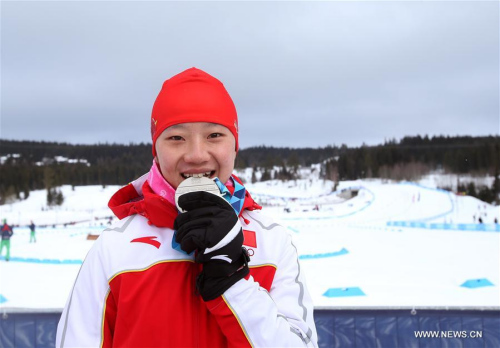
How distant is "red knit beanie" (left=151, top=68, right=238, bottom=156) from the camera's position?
1.45m

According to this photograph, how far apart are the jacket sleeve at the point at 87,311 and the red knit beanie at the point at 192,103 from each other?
1.75ft

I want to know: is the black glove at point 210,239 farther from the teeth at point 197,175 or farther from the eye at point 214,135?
the eye at point 214,135

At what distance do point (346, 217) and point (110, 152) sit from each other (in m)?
114

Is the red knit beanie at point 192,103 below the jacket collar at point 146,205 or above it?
above

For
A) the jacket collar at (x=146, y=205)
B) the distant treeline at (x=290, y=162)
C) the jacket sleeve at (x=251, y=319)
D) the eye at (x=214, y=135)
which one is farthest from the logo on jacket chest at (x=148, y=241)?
the distant treeline at (x=290, y=162)

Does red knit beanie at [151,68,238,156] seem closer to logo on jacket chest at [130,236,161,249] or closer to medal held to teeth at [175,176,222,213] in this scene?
medal held to teeth at [175,176,222,213]

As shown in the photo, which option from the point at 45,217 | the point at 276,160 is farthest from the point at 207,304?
the point at 276,160

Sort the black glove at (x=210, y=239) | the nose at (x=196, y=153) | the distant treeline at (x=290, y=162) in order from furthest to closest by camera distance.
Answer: the distant treeline at (x=290, y=162), the nose at (x=196, y=153), the black glove at (x=210, y=239)

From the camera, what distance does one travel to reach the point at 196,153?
1.39 m

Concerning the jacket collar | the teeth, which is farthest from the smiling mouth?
the jacket collar

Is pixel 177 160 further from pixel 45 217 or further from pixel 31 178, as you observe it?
pixel 31 178

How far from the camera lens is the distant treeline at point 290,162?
241ft

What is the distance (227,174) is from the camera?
4.95 ft

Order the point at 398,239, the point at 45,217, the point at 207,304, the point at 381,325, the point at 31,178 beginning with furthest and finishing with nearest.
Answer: the point at 31,178, the point at 45,217, the point at 398,239, the point at 381,325, the point at 207,304
